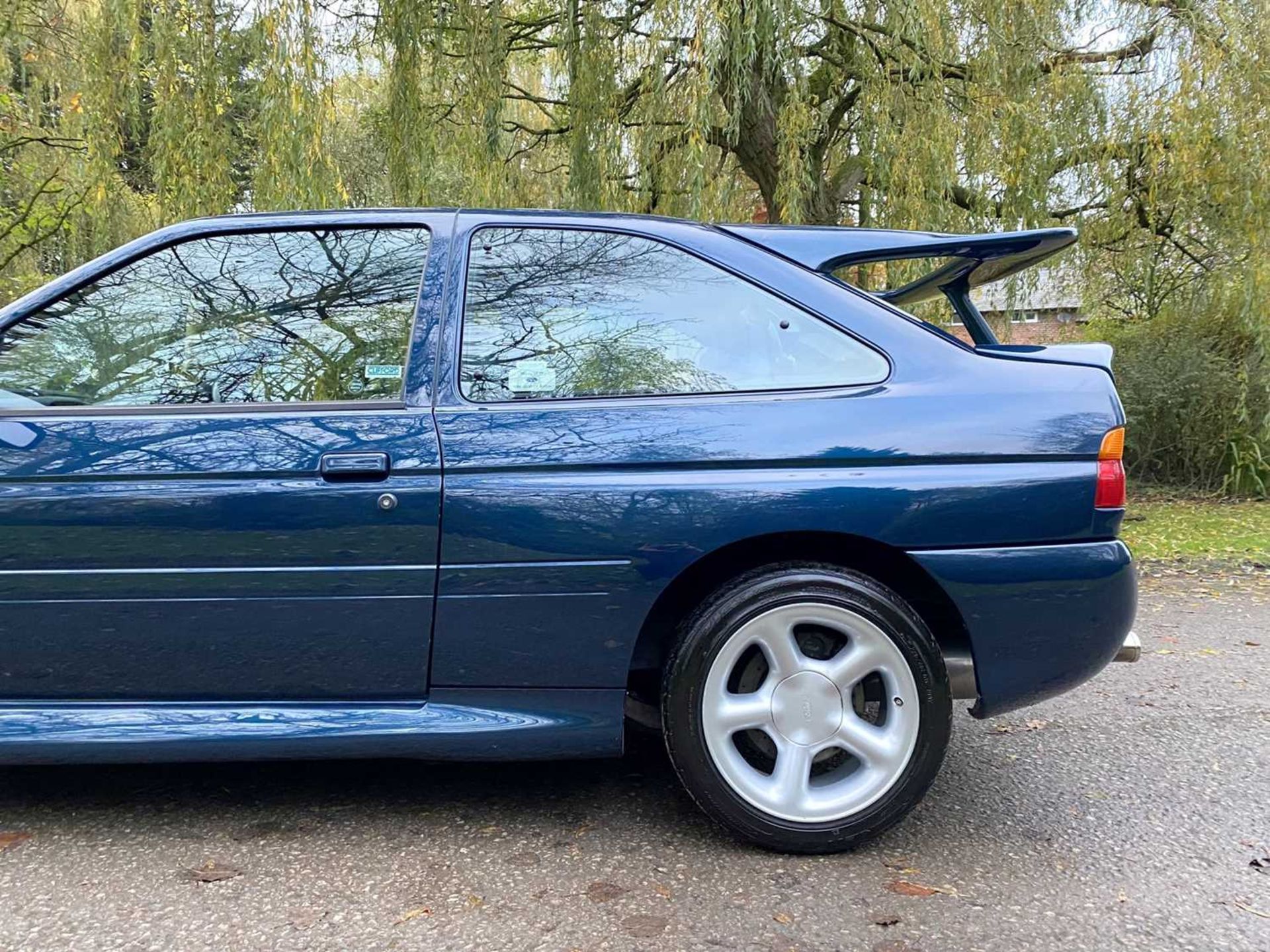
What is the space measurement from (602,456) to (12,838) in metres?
1.87

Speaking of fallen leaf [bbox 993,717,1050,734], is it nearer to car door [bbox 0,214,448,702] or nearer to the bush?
car door [bbox 0,214,448,702]

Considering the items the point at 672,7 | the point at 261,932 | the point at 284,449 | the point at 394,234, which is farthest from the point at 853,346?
the point at 672,7

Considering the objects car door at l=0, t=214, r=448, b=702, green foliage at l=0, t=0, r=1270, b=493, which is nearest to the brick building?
green foliage at l=0, t=0, r=1270, b=493

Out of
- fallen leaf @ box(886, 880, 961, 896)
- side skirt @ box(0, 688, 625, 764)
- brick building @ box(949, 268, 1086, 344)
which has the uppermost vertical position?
brick building @ box(949, 268, 1086, 344)

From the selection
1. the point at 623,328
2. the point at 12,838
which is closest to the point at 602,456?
the point at 623,328

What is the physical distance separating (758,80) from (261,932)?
6.01 metres

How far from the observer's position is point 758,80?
249 inches

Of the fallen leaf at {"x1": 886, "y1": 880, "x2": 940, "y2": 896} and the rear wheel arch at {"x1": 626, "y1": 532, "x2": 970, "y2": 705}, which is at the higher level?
the rear wheel arch at {"x1": 626, "y1": 532, "x2": 970, "y2": 705}

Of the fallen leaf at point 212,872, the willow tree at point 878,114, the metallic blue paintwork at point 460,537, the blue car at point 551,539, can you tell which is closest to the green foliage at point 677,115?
the willow tree at point 878,114

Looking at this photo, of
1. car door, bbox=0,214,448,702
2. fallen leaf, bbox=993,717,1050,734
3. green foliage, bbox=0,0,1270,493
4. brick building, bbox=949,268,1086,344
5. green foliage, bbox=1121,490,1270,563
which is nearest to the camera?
car door, bbox=0,214,448,702

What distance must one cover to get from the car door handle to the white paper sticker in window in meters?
0.39

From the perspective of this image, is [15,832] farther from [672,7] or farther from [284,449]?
[672,7]

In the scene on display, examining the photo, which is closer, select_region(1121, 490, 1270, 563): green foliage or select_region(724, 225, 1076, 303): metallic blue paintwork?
select_region(724, 225, 1076, 303): metallic blue paintwork

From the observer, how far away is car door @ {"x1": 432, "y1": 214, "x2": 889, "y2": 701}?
226 centimetres
